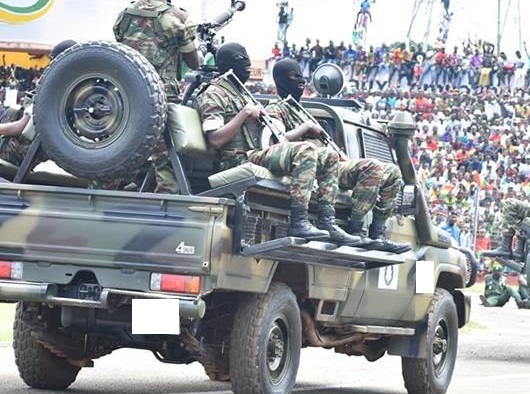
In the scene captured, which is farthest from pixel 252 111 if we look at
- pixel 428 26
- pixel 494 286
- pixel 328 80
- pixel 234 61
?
pixel 428 26

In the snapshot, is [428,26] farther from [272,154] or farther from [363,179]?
[272,154]

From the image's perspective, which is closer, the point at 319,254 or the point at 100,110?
the point at 100,110

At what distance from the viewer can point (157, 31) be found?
9.42 m

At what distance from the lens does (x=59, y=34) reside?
112ft

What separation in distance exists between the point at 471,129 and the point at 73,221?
28982 mm

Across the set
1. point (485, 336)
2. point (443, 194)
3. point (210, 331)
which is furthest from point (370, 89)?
point (210, 331)

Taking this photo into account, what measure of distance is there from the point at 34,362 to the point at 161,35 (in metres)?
2.39

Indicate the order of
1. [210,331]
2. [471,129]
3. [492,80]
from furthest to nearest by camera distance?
[492,80], [471,129], [210,331]

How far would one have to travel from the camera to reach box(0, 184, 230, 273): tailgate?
8.26 meters

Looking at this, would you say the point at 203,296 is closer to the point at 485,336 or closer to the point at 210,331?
the point at 210,331

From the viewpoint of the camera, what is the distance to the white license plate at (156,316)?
8219mm

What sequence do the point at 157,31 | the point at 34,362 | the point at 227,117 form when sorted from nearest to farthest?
1. the point at 227,117
2. the point at 157,31
3. the point at 34,362

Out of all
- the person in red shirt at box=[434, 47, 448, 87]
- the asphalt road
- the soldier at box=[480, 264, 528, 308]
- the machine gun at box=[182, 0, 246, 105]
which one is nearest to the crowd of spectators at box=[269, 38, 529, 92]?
the person in red shirt at box=[434, 47, 448, 87]

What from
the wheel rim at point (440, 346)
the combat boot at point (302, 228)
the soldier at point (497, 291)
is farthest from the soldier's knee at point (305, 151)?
the soldier at point (497, 291)
